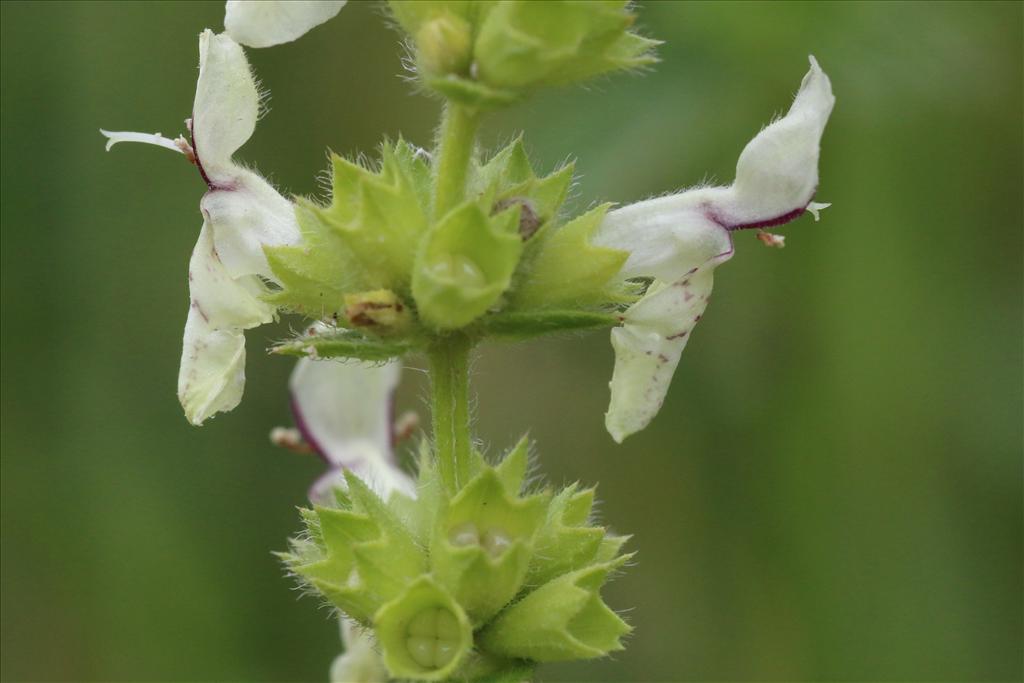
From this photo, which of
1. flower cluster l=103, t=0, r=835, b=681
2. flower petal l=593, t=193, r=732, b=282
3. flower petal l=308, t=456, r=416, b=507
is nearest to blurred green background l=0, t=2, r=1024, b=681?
flower petal l=308, t=456, r=416, b=507

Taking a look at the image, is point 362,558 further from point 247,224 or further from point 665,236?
point 665,236

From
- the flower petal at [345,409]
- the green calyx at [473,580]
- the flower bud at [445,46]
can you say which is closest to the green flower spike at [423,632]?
the green calyx at [473,580]

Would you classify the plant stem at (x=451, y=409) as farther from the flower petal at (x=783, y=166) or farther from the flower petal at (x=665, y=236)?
the flower petal at (x=783, y=166)

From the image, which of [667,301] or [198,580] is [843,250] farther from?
[198,580]

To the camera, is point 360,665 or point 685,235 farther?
point 360,665

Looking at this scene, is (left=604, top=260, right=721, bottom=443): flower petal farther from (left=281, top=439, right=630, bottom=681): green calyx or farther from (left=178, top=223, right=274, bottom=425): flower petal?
(left=178, top=223, right=274, bottom=425): flower petal

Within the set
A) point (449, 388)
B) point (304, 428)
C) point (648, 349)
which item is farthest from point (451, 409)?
point (304, 428)

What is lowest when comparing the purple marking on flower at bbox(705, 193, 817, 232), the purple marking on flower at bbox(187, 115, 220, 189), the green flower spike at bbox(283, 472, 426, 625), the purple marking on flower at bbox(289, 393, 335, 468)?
the green flower spike at bbox(283, 472, 426, 625)
